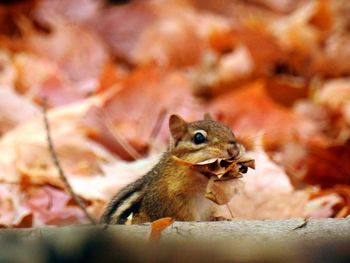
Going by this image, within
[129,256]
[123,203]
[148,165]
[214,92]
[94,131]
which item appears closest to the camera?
[129,256]

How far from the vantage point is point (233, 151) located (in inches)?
129

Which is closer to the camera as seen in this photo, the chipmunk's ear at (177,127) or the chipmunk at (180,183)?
the chipmunk at (180,183)

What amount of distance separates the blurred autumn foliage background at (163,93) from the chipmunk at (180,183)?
375mm

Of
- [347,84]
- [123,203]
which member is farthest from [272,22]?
[123,203]

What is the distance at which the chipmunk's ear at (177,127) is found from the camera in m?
3.59

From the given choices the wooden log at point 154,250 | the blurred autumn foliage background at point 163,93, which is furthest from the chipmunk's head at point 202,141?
the wooden log at point 154,250

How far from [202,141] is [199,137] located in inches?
1.7

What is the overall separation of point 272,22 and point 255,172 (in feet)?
14.1

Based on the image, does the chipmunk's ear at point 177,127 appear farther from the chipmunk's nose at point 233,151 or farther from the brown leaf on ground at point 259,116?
the brown leaf on ground at point 259,116

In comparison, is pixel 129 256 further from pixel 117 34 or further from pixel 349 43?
pixel 117 34

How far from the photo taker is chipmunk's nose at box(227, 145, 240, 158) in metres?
3.23

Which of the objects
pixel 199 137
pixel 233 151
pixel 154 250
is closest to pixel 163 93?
pixel 199 137

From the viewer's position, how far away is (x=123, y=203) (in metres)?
3.50

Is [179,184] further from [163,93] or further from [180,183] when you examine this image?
[163,93]
